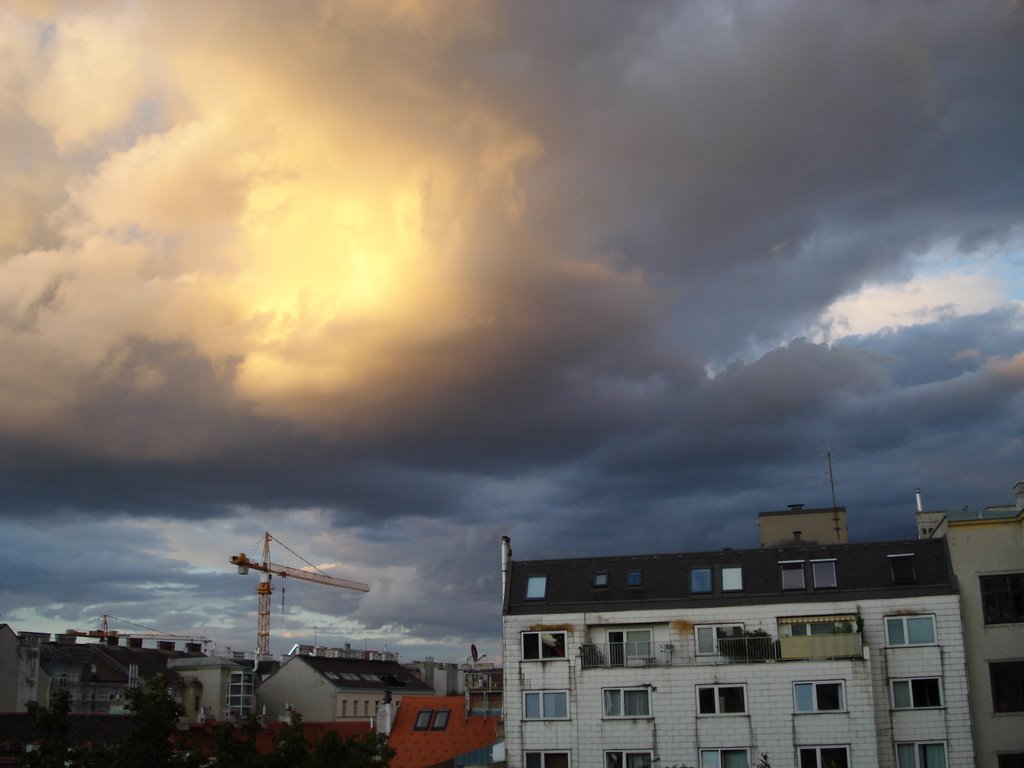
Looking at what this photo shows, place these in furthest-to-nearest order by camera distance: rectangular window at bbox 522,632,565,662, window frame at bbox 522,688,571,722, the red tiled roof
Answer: the red tiled roof, rectangular window at bbox 522,632,565,662, window frame at bbox 522,688,571,722

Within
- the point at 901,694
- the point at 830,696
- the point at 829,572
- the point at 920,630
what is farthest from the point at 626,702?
the point at 920,630

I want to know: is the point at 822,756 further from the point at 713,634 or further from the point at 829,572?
the point at 829,572

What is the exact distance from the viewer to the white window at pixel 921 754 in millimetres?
58000

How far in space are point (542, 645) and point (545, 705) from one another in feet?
11.9

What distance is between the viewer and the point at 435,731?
262ft

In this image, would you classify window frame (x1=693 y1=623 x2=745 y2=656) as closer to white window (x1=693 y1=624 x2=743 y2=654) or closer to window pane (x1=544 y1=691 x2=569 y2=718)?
white window (x1=693 y1=624 x2=743 y2=654)

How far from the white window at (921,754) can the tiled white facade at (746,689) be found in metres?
0.32

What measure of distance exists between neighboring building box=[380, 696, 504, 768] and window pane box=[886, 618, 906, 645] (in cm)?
2916

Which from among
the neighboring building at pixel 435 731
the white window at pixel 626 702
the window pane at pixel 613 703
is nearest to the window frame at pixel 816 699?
the white window at pixel 626 702

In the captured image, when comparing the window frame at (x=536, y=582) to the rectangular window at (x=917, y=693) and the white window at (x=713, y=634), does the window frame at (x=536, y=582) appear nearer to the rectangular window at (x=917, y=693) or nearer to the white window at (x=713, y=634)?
the white window at (x=713, y=634)

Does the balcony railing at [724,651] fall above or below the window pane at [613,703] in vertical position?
above

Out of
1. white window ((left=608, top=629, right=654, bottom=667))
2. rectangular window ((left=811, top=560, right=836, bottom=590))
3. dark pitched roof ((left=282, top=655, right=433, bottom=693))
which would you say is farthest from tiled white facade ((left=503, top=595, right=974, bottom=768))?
dark pitched roof ((left=282, top=655, right=433, bottom=693))

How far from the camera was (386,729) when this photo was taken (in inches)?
3150

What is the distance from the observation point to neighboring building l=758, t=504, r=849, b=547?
254 feet
